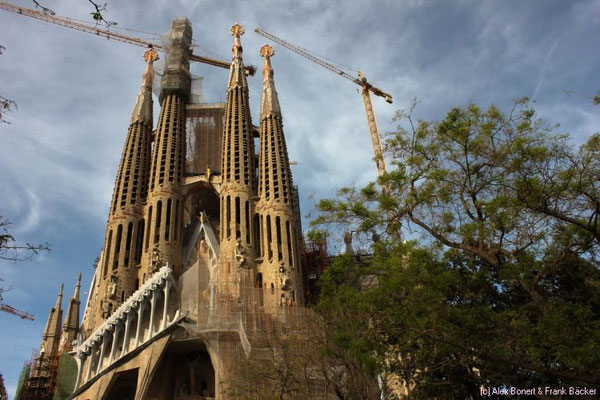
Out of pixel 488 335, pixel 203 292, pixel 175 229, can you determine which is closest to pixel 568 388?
pixel 488 335

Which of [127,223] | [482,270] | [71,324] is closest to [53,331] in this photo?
[71,324]

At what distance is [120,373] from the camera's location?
24.9 m

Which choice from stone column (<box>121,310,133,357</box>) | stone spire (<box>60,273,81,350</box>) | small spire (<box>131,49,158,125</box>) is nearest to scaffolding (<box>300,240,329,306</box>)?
stone column (<box>121,310,133,357</box>)

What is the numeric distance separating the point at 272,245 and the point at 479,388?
18.3 metres

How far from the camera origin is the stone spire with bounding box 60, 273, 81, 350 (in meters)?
36.7

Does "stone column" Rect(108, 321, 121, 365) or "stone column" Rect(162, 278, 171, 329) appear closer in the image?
"stone column" Rect(108, 321, 121, 365)

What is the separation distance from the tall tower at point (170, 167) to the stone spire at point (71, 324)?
469 inches

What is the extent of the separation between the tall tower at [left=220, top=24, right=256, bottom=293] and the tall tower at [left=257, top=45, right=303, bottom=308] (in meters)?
0.78

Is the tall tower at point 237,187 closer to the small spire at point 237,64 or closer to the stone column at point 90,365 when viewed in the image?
the small spire at point 237,64

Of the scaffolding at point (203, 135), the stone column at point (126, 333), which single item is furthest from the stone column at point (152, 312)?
the scaffolding at point (203, 135)

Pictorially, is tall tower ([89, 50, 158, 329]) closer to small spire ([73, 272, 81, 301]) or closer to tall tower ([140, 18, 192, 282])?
tall tower ([140, 18, 192, 282])

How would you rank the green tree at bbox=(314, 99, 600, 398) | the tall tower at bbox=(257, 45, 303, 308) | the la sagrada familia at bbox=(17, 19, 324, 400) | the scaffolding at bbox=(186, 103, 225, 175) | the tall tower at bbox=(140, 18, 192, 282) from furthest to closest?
the scaffolding at bbox=(186, 103, 225, 175) < the tall tower at bbox=(140, 18, 192, 282) < the tall tower at bbox=(257, 45, 303, 308) < the la sagrada familia at bbox=(17, 19, 324, 400) < the green tree at bbox=(314, 99, 600, 398)

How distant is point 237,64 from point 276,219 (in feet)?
49.9

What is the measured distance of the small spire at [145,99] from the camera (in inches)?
1443
